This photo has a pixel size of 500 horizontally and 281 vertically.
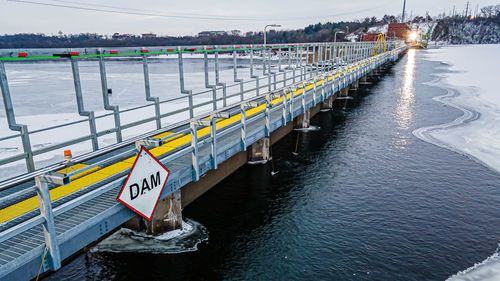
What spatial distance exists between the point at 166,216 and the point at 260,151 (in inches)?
233

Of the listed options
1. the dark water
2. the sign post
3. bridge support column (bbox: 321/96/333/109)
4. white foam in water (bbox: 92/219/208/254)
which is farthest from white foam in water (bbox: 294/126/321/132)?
the sign post

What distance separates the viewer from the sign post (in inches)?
227

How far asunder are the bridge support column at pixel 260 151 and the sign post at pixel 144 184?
22.8ft

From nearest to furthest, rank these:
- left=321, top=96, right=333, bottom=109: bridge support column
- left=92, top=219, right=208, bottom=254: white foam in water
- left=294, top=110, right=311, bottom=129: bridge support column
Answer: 1. left=92, top=219, right=208, bottom=254: white foam in water
2. left=294, top=110, right=311, bottom=129: bridge support column
3. left=321, top=96, right=333, bottom=109: bridge support column

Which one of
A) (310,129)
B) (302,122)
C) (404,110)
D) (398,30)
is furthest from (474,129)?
(398,30)

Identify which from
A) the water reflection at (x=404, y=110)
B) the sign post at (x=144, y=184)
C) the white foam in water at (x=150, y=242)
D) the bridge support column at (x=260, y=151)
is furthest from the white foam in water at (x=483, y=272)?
the water reflection at (x=404, y=110)

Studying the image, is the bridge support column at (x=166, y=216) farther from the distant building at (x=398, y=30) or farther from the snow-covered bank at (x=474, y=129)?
the distant building at (x=398, y=30)

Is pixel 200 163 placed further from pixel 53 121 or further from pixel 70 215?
pixel 53 121

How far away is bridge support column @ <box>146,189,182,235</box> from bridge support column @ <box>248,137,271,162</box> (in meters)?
5.48

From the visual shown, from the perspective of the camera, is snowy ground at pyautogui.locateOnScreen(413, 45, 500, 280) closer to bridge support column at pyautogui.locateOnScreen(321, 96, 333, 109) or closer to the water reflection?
the water reflection

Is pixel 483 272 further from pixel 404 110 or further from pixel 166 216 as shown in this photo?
pixel 404 110

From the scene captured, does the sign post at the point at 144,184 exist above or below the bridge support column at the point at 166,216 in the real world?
above

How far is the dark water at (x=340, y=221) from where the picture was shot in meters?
7.38

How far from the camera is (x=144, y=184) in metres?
6.05
